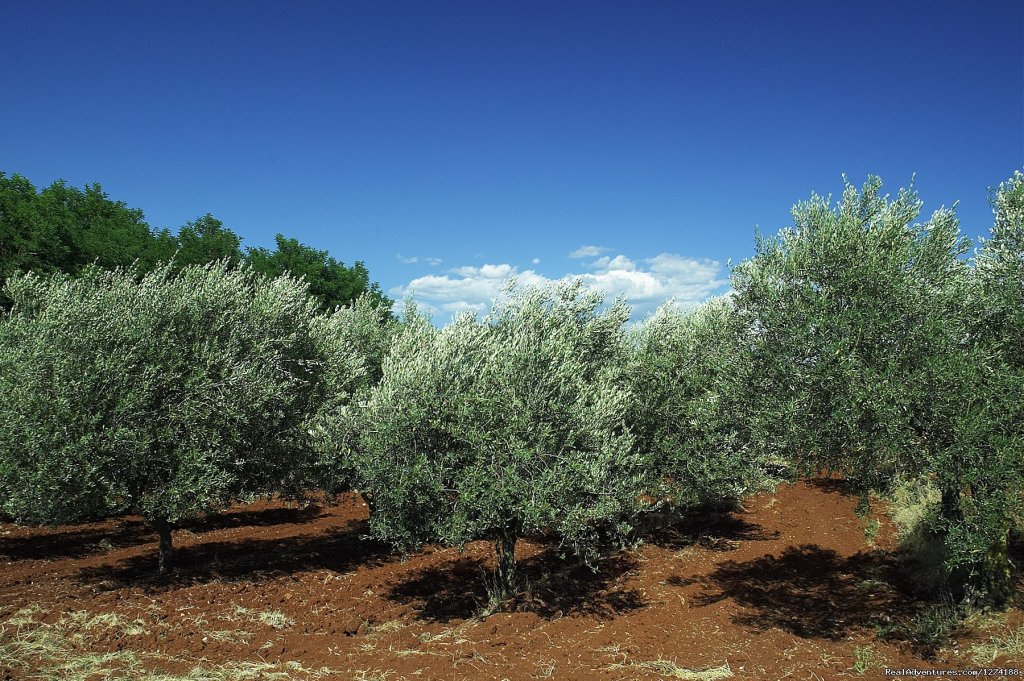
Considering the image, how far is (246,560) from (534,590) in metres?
10.7

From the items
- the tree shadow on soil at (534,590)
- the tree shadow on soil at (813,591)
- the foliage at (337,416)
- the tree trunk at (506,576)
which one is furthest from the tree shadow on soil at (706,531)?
the foliage at (337,416)

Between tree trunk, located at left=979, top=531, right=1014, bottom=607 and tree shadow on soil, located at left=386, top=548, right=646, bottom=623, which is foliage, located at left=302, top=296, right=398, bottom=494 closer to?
tree shadow on soil, located at left=386, top=548, right=646, bottom=623

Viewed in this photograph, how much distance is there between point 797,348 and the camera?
41.9 feet

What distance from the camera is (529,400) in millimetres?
13953

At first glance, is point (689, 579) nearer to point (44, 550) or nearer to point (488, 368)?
point (488, 368)

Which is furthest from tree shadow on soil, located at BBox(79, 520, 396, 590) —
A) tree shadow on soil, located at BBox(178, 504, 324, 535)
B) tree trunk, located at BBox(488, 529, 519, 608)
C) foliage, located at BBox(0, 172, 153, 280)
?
foliage, located at BBox(0, 172, 153, 280)

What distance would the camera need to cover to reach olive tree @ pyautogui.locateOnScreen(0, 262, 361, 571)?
14297mm

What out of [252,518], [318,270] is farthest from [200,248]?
[252,518]

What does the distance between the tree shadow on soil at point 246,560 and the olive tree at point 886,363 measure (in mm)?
13878

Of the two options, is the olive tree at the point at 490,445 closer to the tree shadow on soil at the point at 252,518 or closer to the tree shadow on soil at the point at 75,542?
the tree shadow on soil at the point at 75,542

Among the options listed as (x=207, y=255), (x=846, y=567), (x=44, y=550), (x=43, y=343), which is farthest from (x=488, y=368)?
(x=207, y=255)

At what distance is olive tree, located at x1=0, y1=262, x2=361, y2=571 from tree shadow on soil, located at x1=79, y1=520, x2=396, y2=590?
134 centimetres

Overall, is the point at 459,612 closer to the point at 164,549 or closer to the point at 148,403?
the point at 164,549

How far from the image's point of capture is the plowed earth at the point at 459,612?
470 inches
